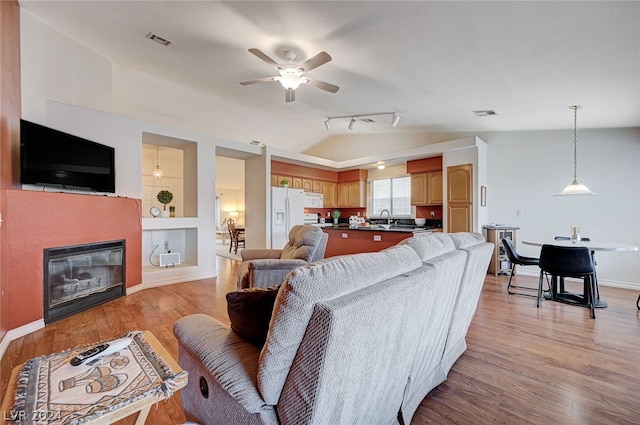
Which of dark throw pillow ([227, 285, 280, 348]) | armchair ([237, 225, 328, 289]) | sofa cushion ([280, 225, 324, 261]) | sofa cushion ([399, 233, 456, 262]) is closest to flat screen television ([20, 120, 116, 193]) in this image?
armchair ([237, 225, 328, 289])

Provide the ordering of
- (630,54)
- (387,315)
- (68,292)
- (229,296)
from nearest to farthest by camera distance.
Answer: (387,315), (229,296), (630,54), (68,292)

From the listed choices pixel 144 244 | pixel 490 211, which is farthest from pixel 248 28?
pixel 490 211

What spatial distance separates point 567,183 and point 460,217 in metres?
1.74

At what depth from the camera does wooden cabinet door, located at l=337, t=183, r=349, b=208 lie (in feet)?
26.7

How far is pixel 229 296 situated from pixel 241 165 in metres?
8.85

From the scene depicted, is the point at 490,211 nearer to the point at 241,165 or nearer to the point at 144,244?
the point at 144,244

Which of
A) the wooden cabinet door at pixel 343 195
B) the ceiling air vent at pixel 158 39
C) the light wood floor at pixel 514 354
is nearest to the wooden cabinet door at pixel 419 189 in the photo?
the wooden cabinet door at pixel 343 195

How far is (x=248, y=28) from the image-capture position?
2.89 m

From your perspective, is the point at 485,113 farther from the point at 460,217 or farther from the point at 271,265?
the point at 271,265

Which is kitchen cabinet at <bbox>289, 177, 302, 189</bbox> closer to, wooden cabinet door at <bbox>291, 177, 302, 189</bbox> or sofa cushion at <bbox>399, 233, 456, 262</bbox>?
wooden cabinet door at <bbox>291, 177, 302, 189</bbox>

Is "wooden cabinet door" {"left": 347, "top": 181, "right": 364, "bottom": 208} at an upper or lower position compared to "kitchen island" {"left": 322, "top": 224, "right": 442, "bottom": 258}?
upper

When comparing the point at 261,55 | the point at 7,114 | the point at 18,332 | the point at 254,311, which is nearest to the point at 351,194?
the point at 261,55

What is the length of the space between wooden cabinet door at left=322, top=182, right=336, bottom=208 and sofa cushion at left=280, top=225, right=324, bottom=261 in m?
4.41

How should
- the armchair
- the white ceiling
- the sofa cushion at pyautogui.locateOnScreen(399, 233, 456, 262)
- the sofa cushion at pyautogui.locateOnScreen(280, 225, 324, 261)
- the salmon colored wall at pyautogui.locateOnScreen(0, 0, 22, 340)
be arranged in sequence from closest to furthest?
1. the sofa cushion at pyautogui.locateOnScreen(399, 233, 456, 262)
2. the white ceiling
3. the salmon colored wall at pyautogui.locateOnScreen(0, 0, 22, 340)
4. the armchair
5. the sofa cushion at pyautogui.locateOnScreen(280, 225, 324, 261)
